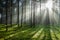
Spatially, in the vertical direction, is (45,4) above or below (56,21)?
above

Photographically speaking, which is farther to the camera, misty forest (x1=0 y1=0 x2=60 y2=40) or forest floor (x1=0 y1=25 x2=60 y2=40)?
misty forest (x1=0 y1=0 x2=60 y2=40)

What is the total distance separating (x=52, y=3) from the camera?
596cm

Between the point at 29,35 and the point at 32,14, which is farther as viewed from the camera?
the point at 32,14

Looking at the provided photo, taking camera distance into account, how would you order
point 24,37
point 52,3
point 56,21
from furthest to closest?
point 56,21 < point 52,3 < point 24,37

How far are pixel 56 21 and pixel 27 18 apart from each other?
63.3 inches

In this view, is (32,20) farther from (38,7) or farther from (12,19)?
(12,19)

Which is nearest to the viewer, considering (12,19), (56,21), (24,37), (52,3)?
(24,37)

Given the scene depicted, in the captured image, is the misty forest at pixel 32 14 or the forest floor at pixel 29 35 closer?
the forest floor at pixel 29 35

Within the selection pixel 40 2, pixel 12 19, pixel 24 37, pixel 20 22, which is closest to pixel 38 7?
pixel 40 2

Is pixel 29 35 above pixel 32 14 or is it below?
below

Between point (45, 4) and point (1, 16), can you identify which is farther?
point (1, 16)

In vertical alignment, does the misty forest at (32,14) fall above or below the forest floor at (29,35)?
above

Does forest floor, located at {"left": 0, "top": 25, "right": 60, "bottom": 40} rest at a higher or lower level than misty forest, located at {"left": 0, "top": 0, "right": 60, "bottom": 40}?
lower

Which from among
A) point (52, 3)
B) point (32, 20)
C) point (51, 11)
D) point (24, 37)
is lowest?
point (24, 37)
